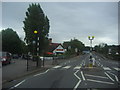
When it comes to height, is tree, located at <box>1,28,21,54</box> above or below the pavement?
above

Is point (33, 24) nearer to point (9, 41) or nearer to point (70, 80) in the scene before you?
point (9, 41)

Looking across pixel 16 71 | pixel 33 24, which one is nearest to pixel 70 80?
pixel 16 71

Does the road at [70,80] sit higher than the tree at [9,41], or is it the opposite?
the tree at [9,41]

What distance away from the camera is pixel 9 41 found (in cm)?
5809

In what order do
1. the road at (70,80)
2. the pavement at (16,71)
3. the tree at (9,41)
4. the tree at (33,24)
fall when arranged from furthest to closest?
1. the tree at (9,41)
2. the tree at (33,24)
3. the pavement at (16,71)
4. the road at (70,80)

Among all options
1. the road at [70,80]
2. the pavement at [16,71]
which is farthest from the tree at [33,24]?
the road at [70,80]

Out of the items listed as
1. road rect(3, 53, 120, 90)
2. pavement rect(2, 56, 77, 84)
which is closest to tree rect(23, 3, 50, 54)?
pavement rect(2, 56, 77, 84)

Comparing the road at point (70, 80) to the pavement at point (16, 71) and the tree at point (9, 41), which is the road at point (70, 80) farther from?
the tree at point (9, 41)

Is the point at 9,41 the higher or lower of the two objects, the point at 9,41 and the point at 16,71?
the higher

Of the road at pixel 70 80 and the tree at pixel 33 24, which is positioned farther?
the tree at pixel 33 24

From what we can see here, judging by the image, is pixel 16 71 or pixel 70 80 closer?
pixel 70 80

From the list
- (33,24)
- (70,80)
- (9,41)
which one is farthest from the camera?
(9,41)

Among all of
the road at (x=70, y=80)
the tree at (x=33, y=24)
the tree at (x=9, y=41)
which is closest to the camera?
the road at (x=70, y=80)

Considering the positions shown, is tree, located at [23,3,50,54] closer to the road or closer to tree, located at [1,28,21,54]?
tree, located at [1,28,21,54]
